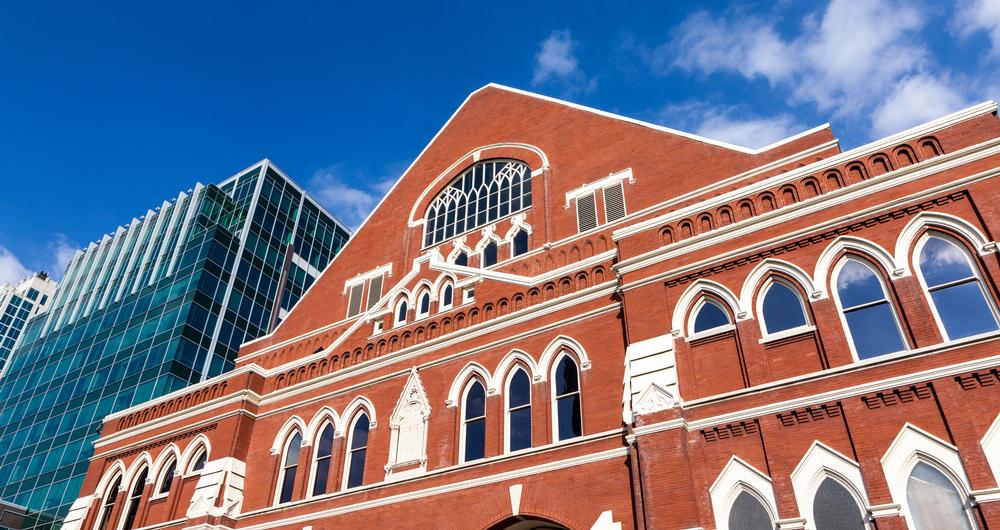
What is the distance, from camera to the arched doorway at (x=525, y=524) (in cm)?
1602

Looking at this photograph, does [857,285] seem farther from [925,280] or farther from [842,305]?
[925,280]

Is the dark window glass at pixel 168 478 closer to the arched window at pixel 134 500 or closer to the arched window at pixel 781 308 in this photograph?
the arched window at pixel 134 500

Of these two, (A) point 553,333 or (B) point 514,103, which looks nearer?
(A) point 553,333

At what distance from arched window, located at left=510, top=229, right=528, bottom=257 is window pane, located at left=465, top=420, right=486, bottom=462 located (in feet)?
21.4

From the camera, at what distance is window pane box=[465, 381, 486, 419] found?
18.6 m

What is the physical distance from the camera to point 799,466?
12.8 meters

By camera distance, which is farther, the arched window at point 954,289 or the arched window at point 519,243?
the arched window at point 519,243

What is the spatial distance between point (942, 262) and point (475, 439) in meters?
10.6

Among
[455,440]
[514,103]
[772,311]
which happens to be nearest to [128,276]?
[514,103]

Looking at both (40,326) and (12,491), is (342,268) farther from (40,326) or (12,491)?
(40,326)

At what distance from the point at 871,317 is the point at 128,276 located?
170 feet

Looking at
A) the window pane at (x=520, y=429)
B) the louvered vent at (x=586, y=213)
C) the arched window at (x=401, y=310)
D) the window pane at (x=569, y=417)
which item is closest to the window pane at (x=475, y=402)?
the window pane at (x=520, y=429)

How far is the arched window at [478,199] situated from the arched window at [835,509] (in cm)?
1384

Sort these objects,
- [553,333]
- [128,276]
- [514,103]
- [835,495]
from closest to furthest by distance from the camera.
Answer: [835,495] → [553,333] → [514,103] → [128,276]
